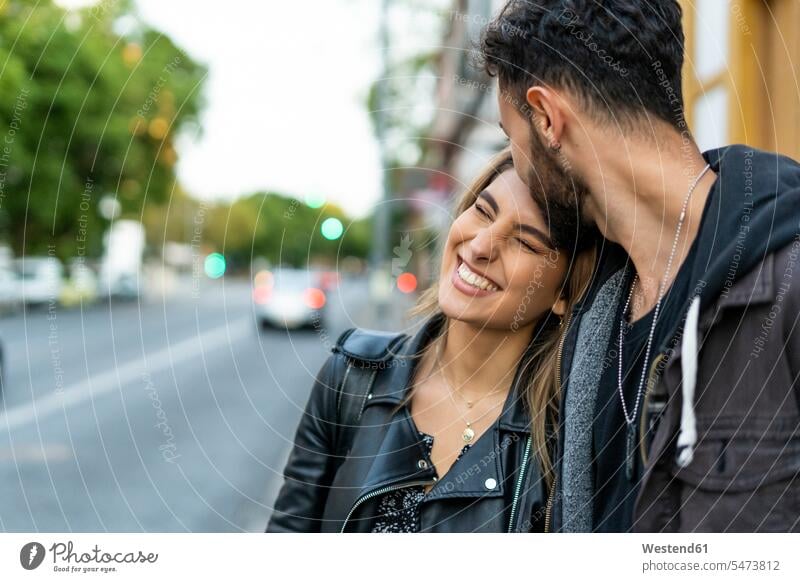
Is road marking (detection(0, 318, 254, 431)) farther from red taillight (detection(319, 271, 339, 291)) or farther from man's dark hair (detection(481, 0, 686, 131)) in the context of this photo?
man's dark hair (detection(481, 0, 686, 131))

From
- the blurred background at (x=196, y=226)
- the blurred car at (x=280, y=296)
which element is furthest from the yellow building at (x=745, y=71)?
the blurred car at (x=280, y=296)

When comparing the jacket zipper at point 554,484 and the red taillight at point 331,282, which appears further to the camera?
the red taillight at point 331,282

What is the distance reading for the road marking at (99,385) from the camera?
327 inches

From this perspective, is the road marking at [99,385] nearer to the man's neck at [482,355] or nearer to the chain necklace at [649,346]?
the man's neck at [482,355]

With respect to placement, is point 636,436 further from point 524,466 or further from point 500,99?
point 500,99

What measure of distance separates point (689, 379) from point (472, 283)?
1.62 ft

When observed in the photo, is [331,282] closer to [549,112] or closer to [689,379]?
[549,112]

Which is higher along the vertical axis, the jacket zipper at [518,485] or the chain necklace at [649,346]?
the chain necklace at [649,346]

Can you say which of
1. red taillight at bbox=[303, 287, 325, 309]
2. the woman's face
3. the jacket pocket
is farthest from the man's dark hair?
red taillight at bbox=[303, 287, 325, 309]

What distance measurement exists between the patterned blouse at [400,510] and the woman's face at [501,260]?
288mm

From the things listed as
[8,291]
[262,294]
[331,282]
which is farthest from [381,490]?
[8,291]

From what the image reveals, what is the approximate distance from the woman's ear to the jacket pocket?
18.3 inches

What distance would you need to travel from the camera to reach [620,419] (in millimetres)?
1458
